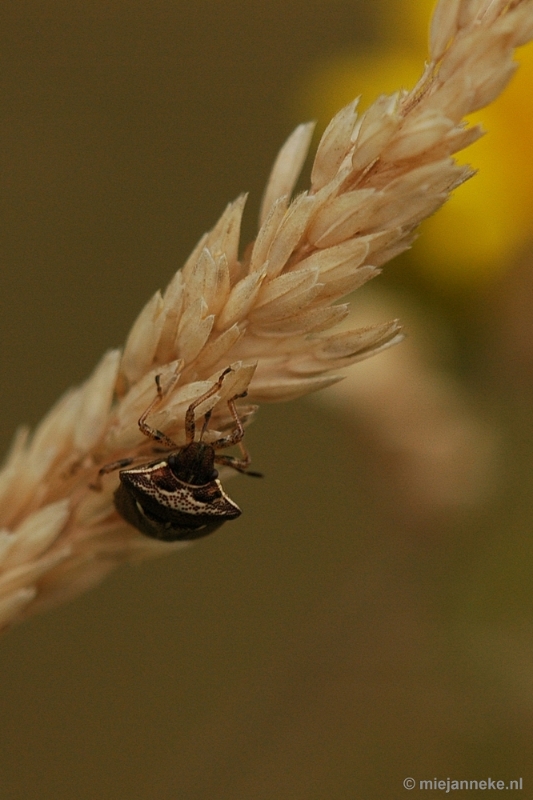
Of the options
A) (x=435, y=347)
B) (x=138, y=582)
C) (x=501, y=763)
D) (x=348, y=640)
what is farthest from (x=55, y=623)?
(x=435, y=347)

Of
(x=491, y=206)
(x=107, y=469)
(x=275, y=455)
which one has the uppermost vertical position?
(x=107, y=469)

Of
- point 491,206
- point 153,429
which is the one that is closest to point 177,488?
point 153,429

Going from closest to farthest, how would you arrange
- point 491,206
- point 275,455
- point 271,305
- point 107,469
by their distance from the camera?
1. point 271,305
2. point 107,469
3. point 491,206
4. point 275,455

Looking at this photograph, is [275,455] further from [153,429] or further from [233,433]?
[153,429]

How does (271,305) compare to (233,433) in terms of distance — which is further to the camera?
(233,433)

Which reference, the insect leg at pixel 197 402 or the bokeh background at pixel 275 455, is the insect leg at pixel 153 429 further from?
the bokeh background at pixel 275 455

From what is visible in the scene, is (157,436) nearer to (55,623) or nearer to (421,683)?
(421,683)

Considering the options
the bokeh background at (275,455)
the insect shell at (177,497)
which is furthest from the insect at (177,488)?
the bokeh background at (275,455)
